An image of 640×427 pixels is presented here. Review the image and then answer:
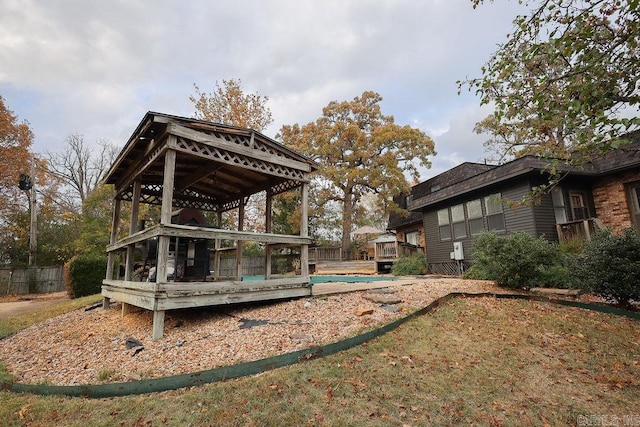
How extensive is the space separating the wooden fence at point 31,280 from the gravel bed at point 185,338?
12727mm

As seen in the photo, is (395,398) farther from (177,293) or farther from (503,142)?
(503,142)

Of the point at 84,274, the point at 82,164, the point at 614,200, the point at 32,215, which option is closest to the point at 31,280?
the point at 32,215

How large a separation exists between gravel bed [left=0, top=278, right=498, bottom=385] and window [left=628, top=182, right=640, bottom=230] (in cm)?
806

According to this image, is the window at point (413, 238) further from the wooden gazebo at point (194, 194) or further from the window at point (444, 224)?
the wooden gazebo at point (194, 194)

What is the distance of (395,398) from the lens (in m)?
2.81

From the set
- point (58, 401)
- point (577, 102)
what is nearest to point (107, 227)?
point (58, 401)

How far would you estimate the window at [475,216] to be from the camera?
12.4m

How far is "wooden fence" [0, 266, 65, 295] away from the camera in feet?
49.8

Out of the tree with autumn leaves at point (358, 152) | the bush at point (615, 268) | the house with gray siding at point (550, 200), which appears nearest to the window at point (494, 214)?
the house with gray siding at point (550, 200)

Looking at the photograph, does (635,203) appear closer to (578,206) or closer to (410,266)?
(578,206)

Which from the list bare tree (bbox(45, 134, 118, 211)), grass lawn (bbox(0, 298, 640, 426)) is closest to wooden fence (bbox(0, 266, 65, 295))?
bare tree (bbox(45, 134, 118, 211))

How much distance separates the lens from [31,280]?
1587 centimetres

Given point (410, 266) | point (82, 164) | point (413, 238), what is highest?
point (82, 164)

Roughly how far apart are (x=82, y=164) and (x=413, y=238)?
26.1m
